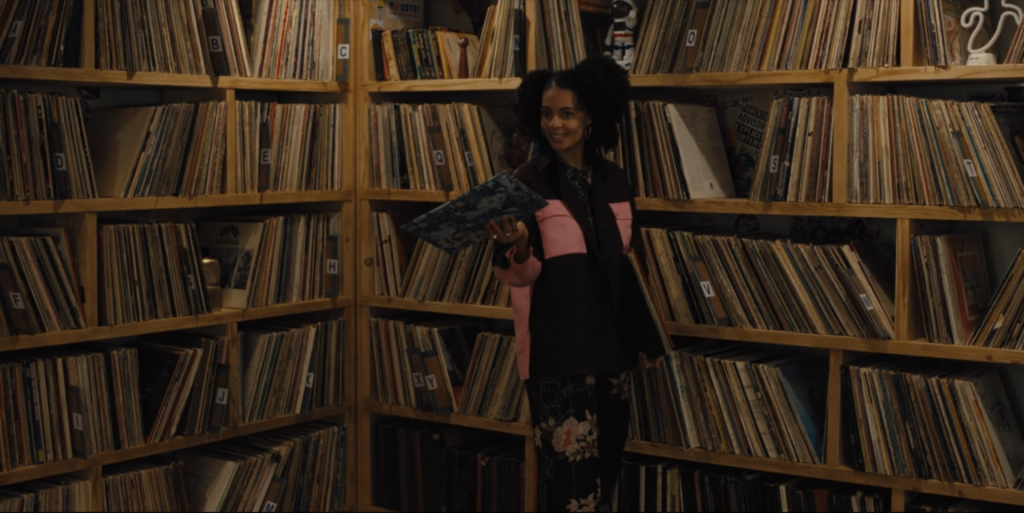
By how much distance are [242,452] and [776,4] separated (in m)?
1.99

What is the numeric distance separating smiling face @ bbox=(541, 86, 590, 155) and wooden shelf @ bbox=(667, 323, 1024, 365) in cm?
64

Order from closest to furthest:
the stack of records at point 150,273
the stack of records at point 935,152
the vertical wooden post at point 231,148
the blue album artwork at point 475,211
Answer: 1. the blue album artwork at point 475,211
2. the stack of records at point 935,152
3. the stack of records at point 150,273
4. the vertical wooden post at point 231,148

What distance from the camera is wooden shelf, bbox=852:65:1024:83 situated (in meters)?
2.80

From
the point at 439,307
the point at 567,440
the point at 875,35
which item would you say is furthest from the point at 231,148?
the point at 875,35

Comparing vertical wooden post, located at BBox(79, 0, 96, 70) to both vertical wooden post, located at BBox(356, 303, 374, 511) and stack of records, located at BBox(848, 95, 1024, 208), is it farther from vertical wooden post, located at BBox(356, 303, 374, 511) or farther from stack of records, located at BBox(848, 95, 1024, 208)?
stack of records, located at BBox(848, 95, 1024, 208)

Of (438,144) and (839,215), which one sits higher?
(438,144)

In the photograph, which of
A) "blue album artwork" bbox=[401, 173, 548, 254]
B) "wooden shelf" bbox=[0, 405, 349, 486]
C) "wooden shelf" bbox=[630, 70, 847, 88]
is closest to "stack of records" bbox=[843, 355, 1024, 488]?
"wooden shelf" bbox=[630, 70, 847, 88]

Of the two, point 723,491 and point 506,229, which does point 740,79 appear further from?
point 723,491

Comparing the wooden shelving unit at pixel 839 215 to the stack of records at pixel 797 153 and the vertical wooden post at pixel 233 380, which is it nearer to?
the stack of records at pixel 797 153

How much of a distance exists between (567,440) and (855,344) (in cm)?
77

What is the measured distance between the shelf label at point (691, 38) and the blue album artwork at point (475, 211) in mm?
755

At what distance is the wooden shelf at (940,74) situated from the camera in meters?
2.80

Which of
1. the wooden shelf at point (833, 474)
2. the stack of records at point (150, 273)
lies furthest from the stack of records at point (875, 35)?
the stack of records at point (150, 273)

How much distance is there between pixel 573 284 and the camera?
2.95m
